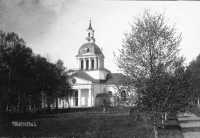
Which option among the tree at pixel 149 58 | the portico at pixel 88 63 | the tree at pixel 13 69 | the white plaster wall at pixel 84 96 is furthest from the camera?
the white plaster wall at pixel 84 96

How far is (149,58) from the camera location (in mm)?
11203

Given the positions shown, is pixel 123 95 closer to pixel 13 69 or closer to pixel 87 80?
pixel 13 69

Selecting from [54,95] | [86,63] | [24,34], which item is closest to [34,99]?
[54,95]

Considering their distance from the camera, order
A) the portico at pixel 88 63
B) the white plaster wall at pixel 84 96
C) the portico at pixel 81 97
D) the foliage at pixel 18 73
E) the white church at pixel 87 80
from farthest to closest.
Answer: the white plaster wall at pixel 84 96 → the portico at pixel 81 97 → the white church at pixel 87 80 → the portico at pixel 88 63 → the foliage at pixel 18 73

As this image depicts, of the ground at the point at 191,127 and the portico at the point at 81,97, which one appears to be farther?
the portico at the point at 81,97

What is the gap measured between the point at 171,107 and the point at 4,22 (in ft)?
33.2

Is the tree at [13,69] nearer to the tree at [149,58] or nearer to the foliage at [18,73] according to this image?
the foliage at [18,73]

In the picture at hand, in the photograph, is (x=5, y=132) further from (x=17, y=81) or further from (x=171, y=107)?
(x=171, y=107)

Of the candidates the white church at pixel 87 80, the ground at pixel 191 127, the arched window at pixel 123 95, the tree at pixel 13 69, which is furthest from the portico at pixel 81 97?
the arched window at pixel 123 95

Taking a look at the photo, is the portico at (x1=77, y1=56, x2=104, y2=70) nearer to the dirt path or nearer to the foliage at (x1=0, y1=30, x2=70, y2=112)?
the foliage at (x1=0, y1=30, x2=70, y2=112)

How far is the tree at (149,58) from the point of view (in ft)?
35.0

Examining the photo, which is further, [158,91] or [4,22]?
[4,22]

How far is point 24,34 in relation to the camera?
1405 cm

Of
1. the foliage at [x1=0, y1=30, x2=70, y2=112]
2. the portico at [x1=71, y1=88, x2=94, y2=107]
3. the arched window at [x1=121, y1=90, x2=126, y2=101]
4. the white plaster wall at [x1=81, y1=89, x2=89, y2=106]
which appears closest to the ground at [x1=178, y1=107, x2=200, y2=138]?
the arched window at [x1=121, y1=90, x2=126, y2=101]
